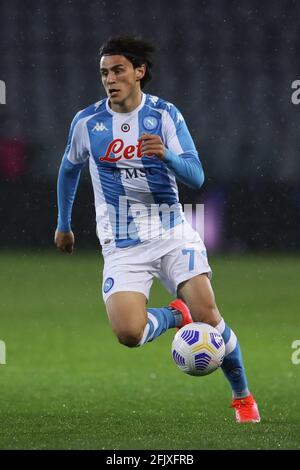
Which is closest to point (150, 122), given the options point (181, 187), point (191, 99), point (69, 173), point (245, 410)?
point (69, 173)

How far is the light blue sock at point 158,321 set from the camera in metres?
5.16

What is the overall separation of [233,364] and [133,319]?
552 millimetres

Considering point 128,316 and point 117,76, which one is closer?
point 128,316

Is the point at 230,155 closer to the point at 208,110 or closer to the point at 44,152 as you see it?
the point at 208,110

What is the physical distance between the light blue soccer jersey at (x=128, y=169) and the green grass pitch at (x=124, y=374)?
0.96 meters

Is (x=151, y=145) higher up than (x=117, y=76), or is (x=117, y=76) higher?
(x=117, y=76)

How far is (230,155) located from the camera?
49.9 feet

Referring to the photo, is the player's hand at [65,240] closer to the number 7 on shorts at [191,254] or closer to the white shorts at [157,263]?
the white shorts at [157,263]

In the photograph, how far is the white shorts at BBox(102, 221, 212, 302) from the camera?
17.0ft

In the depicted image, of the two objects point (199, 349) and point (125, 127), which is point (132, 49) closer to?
point (125, 127)

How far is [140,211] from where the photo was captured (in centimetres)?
535

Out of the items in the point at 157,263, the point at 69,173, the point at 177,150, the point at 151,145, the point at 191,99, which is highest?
the point at 151,145

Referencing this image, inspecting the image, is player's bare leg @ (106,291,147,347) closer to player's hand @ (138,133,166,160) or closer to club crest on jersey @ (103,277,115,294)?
club crest on jersey @ (103,277,115,294)

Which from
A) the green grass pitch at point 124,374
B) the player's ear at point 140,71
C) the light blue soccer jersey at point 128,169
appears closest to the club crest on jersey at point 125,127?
the light blue soccer jersey at point 128,169
